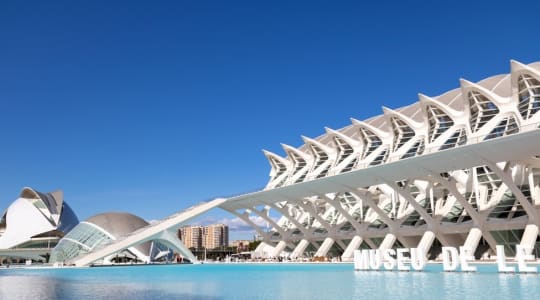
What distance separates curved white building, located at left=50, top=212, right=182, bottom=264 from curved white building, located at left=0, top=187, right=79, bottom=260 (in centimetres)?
2002

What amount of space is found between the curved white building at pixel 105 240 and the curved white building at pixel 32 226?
788 inches

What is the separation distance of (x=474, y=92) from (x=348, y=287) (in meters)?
23.7

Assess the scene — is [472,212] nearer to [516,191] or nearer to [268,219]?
[516,191]

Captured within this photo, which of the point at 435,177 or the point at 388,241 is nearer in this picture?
the point at 435,177

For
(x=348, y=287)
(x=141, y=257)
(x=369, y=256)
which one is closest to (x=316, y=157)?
(x=141, y=257)

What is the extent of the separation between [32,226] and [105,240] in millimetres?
28451

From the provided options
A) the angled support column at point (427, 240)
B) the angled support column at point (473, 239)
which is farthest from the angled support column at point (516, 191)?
the angled support column at point (427, 240)

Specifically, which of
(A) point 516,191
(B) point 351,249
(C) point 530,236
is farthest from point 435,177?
(B) point 351,249

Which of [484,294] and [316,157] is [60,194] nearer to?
[316,157]

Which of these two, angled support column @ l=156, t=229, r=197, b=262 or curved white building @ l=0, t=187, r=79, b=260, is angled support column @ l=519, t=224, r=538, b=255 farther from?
curved white building @ l=0, t=187, r=79, b=260

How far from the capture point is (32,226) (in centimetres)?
7150

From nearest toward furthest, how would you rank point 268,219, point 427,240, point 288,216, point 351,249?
point 427,240
point 351,249
point 288,216
point 268,219

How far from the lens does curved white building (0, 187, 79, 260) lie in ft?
234

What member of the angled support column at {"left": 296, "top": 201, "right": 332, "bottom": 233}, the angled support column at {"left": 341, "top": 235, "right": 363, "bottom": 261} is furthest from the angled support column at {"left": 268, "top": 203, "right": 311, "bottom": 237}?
the angled support column at {"left": 341, "top": 235, "right": 363, "bottom": 261}
